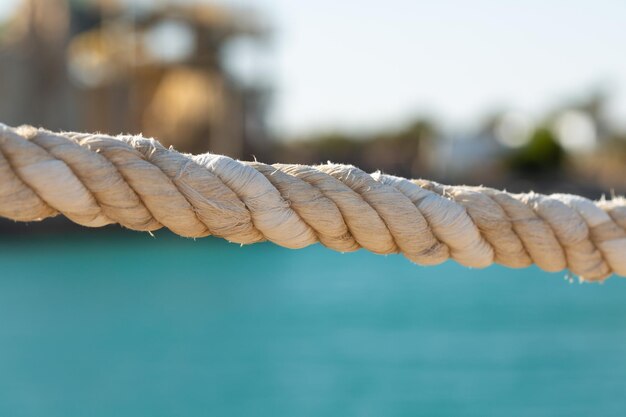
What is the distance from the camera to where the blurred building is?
1523cm

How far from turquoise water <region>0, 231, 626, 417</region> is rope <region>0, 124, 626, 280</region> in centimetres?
472

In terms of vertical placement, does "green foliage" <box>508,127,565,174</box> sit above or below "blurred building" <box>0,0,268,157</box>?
below

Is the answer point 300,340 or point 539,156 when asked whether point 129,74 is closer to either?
point 300,340

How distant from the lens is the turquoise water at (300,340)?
581 cm

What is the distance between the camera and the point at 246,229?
870mm

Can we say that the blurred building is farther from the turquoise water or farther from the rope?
the rope

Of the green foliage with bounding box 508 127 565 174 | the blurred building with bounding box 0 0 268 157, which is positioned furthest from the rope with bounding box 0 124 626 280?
the green foliage with bounding box 508 127 565 174

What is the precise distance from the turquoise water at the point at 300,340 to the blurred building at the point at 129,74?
3.76m

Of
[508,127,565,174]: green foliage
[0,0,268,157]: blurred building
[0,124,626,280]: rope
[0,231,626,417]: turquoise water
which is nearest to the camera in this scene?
[0,124,626,280]: rope

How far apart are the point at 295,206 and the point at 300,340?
6.96 m

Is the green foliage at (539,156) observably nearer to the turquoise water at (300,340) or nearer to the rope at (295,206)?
the turquoise water at (300,340)

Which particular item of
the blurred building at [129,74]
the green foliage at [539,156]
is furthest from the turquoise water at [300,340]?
the green foliage at [539,156]

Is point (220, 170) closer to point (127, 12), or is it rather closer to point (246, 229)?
point (246, 229)

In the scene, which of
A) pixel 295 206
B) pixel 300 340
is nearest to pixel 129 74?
pixel 300 340
